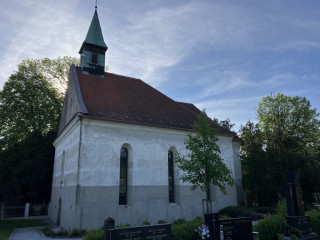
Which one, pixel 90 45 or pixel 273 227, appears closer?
pixel 273 227

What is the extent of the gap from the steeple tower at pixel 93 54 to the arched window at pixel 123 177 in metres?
8.10

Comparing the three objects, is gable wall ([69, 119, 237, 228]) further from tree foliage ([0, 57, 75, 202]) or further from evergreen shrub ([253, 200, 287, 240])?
tree foliage ([0, 57, 75, 202])

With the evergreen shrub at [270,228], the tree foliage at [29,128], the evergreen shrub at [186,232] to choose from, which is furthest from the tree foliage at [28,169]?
the evergreen shrub at [270,228]

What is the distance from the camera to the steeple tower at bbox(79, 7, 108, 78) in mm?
20359

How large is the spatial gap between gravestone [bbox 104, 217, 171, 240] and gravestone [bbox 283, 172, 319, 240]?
5274mm

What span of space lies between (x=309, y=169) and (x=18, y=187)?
992 inches

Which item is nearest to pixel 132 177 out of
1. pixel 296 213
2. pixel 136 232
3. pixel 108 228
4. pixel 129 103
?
pixel 129 103

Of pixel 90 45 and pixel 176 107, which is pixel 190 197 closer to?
pixel 176 107

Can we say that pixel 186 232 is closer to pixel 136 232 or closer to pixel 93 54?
pixel 136 232

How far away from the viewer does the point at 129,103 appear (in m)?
18.4

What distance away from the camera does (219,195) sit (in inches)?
757

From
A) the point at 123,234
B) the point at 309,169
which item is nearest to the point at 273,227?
the point at 123,234

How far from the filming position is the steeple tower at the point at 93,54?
20.4m

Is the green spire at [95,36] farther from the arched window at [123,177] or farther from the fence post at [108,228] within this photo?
the fence post at [108,228]
